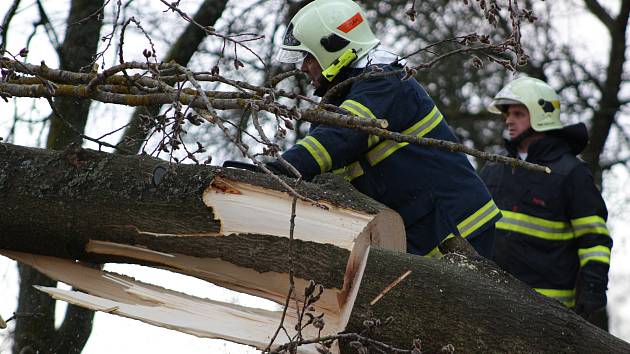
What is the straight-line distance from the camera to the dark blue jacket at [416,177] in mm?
4242

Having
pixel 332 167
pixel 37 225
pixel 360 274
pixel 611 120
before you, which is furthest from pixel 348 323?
pixel 611 120

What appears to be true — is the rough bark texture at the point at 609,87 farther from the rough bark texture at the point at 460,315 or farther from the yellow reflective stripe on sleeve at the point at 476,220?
the rough bark texture at the point at 460,315

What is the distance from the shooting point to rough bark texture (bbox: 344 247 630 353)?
10.5 ft

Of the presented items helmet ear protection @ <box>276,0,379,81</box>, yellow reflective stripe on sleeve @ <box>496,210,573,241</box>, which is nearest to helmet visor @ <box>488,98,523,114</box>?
yellow reflective stripe on sleeve @ <box>496,210,573,241</box>

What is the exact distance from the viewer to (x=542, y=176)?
5.93 meters

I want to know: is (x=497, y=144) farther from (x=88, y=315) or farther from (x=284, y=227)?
(x=284, y=227)

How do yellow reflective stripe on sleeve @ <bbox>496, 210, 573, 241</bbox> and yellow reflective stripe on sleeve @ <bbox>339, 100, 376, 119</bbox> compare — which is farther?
yellow reflective stripe on sleeve @ <bbox>496, 210, 573, 241</bbox>

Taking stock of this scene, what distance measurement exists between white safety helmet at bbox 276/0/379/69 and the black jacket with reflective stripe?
1768mm

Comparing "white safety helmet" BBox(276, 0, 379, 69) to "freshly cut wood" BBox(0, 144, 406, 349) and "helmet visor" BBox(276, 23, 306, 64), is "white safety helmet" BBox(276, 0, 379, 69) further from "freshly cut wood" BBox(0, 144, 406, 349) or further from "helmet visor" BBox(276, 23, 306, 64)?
"freshly cut wood" BBox(0, 144, 406, 349)

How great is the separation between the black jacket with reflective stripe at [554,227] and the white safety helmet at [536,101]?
0.36 meters

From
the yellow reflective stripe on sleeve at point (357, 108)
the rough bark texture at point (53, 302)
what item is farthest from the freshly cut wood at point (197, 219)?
the rough bark texture at point (53, 302)

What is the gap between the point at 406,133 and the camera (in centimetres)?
436

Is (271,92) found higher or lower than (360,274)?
higher

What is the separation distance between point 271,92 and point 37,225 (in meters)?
1.12
